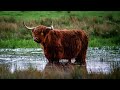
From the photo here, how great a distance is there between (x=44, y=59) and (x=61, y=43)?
0.37m

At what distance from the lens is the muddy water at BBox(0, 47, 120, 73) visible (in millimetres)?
3848

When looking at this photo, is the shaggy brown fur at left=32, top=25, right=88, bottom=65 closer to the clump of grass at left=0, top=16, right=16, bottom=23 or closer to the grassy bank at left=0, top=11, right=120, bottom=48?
the grassy bank at left=0, top=11, right=120, bottom=48

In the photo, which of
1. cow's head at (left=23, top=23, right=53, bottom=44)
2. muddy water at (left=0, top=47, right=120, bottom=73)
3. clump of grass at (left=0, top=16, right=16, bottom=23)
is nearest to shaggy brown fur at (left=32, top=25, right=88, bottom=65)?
cow's head at (left=23, top=23, right=53, bottom=44)

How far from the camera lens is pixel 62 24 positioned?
395 centimetres

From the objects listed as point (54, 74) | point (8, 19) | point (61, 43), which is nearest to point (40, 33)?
point (61, 43)

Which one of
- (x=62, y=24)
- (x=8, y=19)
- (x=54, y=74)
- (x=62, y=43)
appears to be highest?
(x=8, y=19)

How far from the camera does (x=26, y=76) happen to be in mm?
3869

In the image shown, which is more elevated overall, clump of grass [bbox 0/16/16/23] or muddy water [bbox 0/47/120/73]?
clump of grass [bbox 0/16/16/23]

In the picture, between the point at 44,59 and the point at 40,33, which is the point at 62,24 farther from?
the point at 44,59

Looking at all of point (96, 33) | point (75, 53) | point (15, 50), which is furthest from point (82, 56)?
point (15, 50)

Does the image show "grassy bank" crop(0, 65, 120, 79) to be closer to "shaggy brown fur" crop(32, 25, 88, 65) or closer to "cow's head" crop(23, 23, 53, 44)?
"shaggy brown fur" crop(32, 25, 88, 65)

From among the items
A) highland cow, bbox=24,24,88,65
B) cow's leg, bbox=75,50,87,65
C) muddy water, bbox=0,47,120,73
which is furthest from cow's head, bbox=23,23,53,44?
cow's leg, bbox=75,50,87,65

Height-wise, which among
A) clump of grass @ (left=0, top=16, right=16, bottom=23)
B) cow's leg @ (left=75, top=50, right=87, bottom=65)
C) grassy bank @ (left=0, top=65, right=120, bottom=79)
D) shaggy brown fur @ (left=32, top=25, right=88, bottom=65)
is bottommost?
grassy bank @ (left=0, top=65, right=120, bottom=79)
